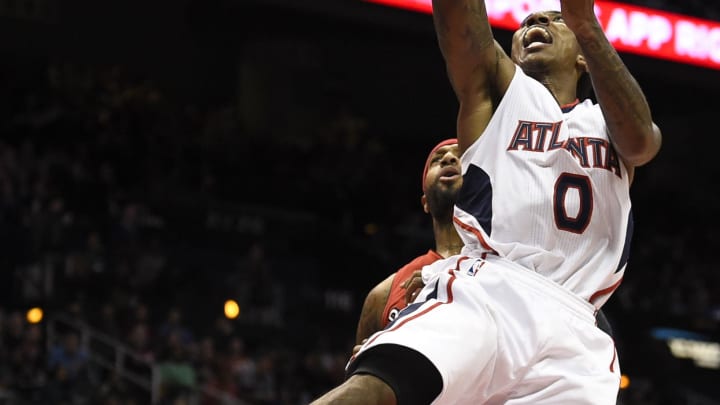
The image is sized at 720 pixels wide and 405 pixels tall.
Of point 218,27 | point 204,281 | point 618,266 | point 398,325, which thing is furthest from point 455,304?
point 218,27

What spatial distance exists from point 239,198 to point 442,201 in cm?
1159

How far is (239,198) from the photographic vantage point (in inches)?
618

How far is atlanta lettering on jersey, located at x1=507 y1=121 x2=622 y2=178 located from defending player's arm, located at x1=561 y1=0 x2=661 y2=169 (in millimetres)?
→ 94

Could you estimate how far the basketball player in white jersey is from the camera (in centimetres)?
288

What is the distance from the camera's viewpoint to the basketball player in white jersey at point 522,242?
2.88 metres

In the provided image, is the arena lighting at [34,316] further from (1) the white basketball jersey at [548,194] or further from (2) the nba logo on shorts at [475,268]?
(2) the nba logo on shorts at [475,268]

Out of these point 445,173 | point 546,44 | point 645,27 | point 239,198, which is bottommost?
point 239,198

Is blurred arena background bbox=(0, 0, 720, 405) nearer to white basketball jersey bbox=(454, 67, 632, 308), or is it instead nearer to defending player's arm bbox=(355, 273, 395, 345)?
defending player's arm bbox=(355, 273, 395, 345)

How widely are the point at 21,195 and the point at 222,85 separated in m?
7.87

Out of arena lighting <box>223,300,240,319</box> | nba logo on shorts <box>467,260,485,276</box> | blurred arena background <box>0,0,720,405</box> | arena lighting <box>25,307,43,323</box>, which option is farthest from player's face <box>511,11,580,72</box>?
arena lighting <box>223,300,240,319</box>

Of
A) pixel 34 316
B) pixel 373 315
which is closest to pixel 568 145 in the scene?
pixel 373 315

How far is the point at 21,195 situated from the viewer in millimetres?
12508

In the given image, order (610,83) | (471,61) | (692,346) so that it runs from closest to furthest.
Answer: (610,83) → (471,61) → (692,346)

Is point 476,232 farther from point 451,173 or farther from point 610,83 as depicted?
point 451,173
